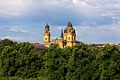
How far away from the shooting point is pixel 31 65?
90.9 meters

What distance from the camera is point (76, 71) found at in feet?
251

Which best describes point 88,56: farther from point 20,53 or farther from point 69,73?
point 20,53

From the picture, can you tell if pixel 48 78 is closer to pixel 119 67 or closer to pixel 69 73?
pixel 69 73

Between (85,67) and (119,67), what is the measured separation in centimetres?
543

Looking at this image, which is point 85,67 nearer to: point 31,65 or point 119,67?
point 119,67

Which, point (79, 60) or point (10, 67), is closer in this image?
point (79, 60)

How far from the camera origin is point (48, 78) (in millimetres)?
78562

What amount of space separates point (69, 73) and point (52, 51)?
754 cm

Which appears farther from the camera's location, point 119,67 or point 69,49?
point 69,49

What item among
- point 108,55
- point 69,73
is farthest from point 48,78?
point 108,55

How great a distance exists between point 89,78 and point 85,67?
1996mm

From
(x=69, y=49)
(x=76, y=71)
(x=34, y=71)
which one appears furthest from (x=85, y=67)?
(x=34, y=71)

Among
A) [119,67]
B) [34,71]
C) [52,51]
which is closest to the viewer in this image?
[119,67]

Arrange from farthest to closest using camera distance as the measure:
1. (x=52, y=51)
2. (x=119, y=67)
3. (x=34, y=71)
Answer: (x=34, y=71) < (x=52, y=51) < (x=119, y=67)
